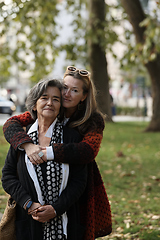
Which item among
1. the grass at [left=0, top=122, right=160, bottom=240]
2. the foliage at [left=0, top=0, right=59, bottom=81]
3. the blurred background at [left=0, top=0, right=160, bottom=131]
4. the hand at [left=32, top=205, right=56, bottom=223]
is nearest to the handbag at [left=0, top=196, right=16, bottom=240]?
the hand at [left=32, top=205, right=56, bottom=223]

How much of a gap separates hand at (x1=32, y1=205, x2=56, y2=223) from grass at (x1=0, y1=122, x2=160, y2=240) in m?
2.19

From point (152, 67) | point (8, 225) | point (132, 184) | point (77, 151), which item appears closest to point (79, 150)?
point (77, 151)

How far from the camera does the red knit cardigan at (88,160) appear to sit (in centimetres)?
257

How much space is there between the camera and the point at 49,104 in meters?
2.65

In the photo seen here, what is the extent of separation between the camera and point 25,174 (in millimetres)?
2594

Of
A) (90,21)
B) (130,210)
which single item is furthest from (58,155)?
(90,21)

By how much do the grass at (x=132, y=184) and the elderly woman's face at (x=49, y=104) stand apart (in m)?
2.39

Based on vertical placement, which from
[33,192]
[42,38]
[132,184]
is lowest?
[132,184]

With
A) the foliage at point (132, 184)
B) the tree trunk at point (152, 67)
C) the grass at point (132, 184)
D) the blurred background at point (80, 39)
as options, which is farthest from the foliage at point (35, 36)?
the foliage at point (132, 184)

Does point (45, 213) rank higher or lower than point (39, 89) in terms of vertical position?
lower

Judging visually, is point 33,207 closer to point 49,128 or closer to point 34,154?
point 34,154

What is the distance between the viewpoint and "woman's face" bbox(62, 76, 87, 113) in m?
2.84

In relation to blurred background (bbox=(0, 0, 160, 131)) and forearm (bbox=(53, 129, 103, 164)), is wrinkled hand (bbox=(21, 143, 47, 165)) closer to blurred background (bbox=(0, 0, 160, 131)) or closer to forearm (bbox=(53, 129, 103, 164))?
forearm (bbox=(53, 129, 103, 164))

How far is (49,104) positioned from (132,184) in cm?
509
